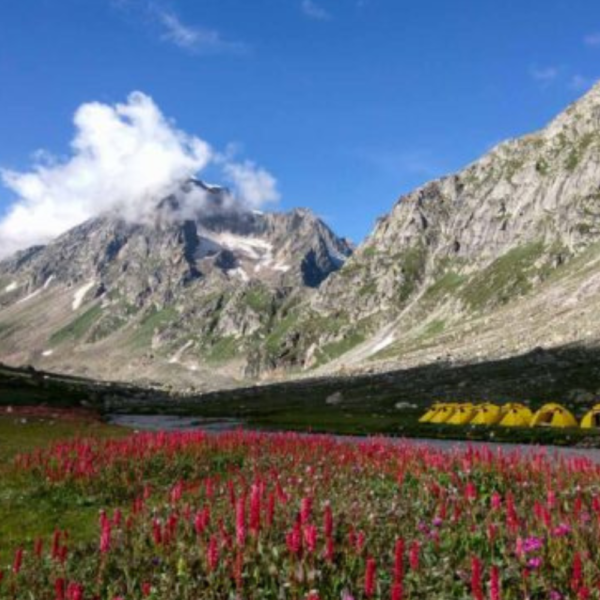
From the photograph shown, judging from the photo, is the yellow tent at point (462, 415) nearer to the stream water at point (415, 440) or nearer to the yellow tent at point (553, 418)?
the yellow tent at point (553, 418)

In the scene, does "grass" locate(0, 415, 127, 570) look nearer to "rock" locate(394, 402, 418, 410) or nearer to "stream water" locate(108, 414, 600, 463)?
"stream water" locate(108, 414, 600, 463)

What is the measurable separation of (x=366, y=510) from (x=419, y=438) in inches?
1476

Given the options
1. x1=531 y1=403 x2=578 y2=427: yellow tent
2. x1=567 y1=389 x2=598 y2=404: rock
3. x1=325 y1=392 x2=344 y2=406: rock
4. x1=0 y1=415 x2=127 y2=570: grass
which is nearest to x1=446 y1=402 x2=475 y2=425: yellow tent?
x1=531 y1=403 x2=578 y2=427: yellow tent

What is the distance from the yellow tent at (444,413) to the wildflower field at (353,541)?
50382mm

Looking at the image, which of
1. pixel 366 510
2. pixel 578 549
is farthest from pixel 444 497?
pixel 578 549

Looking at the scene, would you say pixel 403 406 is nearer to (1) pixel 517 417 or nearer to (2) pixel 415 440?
(1) pixel 517 417

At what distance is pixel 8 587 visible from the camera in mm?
11602

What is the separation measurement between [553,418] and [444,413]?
1329 centimetres

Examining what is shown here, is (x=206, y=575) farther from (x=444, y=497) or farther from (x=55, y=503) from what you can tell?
(x=55, y=503)

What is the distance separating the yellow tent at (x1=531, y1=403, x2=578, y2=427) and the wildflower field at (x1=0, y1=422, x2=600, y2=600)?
41.5m

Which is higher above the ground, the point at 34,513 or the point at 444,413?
the point at 444,413

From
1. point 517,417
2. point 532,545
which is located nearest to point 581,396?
point 517,417

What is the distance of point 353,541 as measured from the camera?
12.5 metres

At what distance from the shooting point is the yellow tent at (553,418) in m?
59.0
